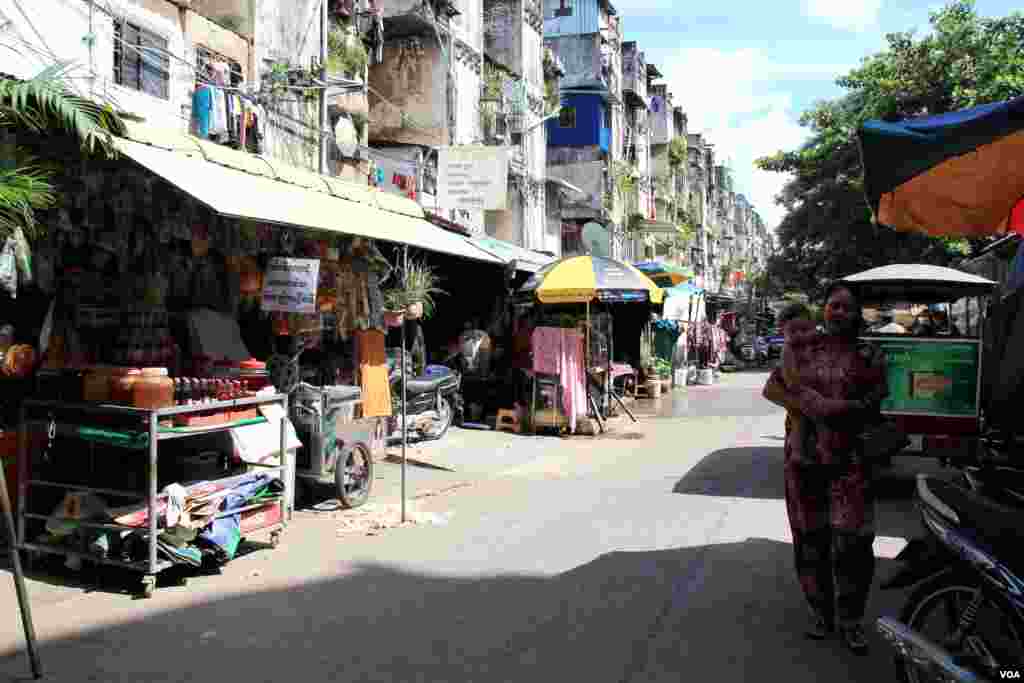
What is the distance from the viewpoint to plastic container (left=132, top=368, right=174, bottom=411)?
17.7 feet

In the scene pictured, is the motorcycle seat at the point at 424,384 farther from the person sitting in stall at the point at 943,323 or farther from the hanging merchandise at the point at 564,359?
the person sitting in stall at the point at 943,323

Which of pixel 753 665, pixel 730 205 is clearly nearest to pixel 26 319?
pixel 753 665

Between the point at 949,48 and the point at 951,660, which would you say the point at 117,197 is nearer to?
the point at 951,660

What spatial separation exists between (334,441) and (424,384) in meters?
4.41

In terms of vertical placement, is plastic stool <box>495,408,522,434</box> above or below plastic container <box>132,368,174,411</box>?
below

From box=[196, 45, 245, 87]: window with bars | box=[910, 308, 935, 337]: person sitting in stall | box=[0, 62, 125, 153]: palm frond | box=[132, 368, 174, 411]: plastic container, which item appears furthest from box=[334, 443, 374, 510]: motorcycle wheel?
box=[910, 308, 935, 337]: person sitting in stall

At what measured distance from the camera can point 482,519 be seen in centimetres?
760

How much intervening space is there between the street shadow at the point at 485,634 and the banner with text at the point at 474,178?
29.5ft

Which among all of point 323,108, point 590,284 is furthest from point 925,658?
point 323,108

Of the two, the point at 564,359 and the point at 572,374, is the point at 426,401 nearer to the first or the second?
the point at 564,359

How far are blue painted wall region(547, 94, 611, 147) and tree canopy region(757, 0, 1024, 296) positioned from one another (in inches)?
256

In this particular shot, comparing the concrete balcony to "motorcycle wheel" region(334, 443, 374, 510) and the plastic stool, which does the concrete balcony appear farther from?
"motorcycle wheel" region(334, 443, 374, 510)

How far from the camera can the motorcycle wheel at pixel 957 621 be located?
322 cm

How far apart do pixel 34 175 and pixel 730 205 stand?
81.8 metres
